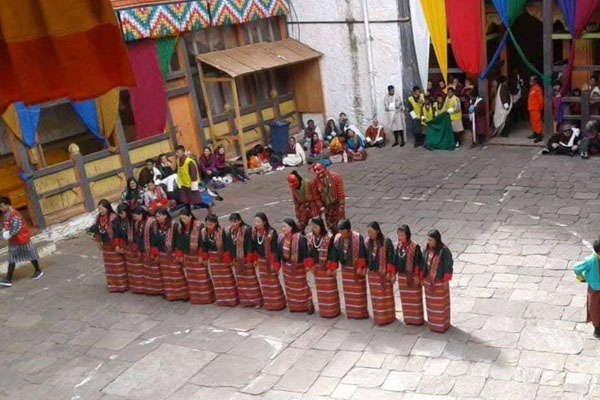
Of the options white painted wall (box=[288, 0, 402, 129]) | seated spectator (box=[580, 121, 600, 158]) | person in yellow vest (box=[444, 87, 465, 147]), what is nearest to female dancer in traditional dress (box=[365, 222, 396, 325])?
seated spectator (box=[580, 121, 600, 158])

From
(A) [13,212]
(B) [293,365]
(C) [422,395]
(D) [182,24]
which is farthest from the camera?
(D) [182,24]

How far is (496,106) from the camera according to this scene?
1522cm

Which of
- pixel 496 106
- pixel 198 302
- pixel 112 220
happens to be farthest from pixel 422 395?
pixel 496 106

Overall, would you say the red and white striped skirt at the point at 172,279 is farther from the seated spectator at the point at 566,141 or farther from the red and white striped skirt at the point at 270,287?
the seated spectator at the point at 566,141

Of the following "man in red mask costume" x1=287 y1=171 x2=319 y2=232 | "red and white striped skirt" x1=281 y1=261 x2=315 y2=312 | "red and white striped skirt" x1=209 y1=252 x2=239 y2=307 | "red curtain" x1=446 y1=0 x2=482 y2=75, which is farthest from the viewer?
"red curtain" x1=446 y1=0 x2=482 y2=75

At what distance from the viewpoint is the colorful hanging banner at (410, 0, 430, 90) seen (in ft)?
49.5

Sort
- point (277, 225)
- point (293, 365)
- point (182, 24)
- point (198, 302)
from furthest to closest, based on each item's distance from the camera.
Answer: point (182, 24), point (277, 225), point (198, 302), point (293, 365)

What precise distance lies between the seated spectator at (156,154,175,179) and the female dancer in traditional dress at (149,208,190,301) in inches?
174

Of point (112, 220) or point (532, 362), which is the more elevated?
point (112, 220)

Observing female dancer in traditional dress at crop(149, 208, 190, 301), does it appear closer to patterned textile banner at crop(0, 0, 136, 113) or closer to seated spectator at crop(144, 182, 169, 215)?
seated spectator at crop(144, 182, 169, 215)

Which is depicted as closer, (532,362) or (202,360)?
(532,362)

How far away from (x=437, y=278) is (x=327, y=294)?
1406 mm

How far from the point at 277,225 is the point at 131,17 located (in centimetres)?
506

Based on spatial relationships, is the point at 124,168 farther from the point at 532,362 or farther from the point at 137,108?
the point at 532,362
